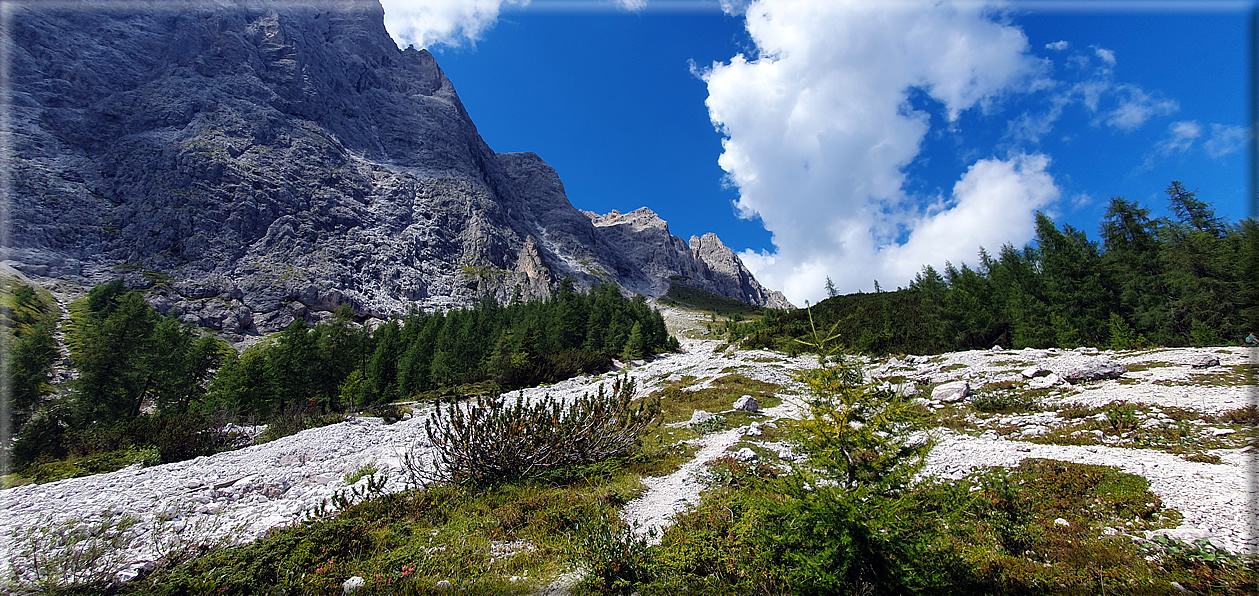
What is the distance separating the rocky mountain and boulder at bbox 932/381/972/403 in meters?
82.2

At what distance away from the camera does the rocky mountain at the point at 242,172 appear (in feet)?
269

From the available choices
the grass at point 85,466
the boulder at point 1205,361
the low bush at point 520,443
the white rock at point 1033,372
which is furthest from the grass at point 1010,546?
the grass at point 85,466

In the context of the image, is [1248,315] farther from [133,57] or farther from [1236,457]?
[133,57]

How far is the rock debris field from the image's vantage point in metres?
6.51

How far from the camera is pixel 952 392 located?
17.0 metres

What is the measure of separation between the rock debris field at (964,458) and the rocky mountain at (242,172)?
70966 millimetres

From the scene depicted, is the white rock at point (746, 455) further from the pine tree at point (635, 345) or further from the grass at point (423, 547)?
the pine tree at point (635, 345)

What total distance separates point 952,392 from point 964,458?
9.59 metres

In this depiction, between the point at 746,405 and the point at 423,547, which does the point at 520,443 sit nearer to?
the point at 423,547

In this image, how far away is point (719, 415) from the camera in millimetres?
15719

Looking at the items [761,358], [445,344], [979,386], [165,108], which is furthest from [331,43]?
[979,386]

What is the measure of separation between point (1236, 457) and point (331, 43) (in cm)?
20940

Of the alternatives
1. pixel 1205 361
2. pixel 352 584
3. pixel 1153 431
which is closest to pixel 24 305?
pixel 352 584

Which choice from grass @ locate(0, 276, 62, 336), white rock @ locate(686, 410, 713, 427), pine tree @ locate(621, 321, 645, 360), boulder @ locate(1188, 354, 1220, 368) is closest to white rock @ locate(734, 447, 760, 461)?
white rock @ locate(686, 410, 713, 427)
